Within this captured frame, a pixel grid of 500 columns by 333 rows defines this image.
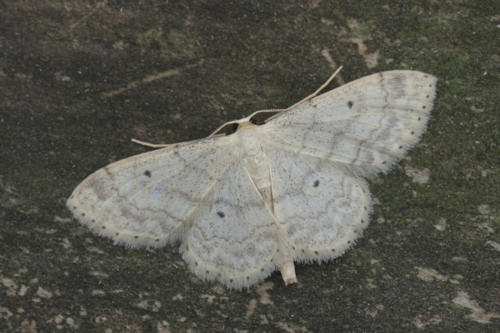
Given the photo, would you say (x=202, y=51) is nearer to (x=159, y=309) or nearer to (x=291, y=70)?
(x=291, y=70)

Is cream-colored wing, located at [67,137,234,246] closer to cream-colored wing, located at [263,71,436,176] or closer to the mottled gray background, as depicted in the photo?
the mottled gray background

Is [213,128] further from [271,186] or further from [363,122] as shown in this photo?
[363,122]

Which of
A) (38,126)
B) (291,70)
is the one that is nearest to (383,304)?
(291,70)

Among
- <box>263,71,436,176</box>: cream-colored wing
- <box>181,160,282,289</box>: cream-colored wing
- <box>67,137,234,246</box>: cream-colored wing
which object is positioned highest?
<box>263,71,436,176</box>: cream-colored wing

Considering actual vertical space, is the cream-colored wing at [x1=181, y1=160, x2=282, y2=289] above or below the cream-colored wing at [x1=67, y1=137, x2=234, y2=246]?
below

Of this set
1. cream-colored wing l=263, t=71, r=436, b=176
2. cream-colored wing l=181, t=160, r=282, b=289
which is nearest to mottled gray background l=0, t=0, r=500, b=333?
cream-colored wing l=181, t=160, r=282, b=289

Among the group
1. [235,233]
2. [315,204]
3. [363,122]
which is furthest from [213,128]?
[363,122]

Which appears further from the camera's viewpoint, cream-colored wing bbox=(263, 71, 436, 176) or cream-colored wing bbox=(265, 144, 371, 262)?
cream-colored wing bbox=(265, 144, 371, 262)

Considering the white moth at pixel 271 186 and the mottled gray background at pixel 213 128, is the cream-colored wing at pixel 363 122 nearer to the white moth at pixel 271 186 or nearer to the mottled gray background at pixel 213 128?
the white moth at pixel 271 186
